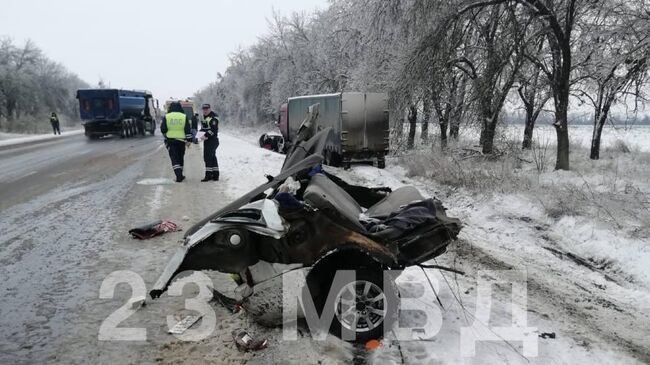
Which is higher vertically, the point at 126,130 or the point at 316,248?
the point at 126,130

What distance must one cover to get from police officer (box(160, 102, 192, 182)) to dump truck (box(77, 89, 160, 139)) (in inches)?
735

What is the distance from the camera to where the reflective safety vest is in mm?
10203

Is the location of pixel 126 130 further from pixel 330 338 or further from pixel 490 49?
pixel 330 338

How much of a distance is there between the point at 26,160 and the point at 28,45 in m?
59.5

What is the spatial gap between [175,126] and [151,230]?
15.5 ft

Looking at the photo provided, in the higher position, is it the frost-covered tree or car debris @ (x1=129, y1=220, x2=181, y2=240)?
the frost-covered tree

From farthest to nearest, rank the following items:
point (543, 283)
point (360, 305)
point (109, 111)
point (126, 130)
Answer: point (126, 130) < point (109, 111) < point (543, 283) < point (360, 305)

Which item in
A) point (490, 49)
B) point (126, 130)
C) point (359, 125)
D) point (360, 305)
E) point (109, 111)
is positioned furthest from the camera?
point (126, 130)

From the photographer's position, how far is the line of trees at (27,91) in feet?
162

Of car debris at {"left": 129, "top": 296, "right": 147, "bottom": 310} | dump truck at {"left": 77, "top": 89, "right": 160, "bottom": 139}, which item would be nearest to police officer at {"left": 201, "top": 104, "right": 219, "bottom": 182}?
car debris at {"left": 129, "top": 296, "right": 147, "bottom": 310}

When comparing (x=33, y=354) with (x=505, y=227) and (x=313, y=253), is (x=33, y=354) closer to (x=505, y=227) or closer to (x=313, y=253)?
(x=313, y=253)

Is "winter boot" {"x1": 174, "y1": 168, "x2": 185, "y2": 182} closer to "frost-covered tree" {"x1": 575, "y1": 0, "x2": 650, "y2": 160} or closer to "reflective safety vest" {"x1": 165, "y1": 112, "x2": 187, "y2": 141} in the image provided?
"reflective safety vest" {"x1": 165, "y1": 112, "x2": 187, "y2": 141}


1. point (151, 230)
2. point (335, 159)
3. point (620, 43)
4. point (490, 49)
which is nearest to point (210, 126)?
point (151, 230)

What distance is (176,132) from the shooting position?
33.6ft
